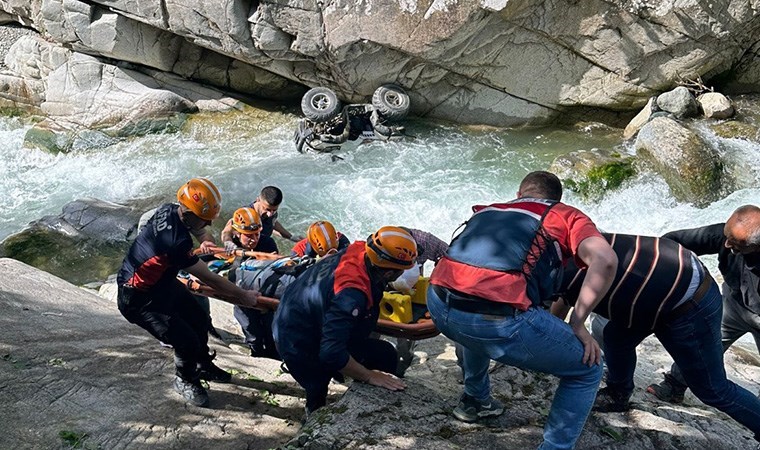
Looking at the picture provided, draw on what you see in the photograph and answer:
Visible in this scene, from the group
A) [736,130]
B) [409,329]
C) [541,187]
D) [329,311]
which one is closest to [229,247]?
[409,329]

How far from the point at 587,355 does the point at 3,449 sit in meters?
3.08

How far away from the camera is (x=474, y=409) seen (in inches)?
142

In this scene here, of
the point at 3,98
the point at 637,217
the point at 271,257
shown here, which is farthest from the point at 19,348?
the point at 3,98

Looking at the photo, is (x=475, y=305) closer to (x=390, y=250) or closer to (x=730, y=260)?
(x=390, y=250)

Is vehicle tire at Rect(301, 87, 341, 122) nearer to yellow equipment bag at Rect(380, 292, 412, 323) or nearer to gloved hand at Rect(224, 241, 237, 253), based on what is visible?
gloved hand at Rect(224, 241, 237, 253)

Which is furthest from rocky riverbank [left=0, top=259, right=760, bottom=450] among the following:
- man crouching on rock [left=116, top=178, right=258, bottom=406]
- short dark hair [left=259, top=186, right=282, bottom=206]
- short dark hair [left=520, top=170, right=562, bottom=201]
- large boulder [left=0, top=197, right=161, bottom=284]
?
large boulder [left=0, top=197, right=161, bottom=284]

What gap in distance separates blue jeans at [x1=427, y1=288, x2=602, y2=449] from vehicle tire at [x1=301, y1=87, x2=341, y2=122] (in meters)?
9.06

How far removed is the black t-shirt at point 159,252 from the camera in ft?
12.9

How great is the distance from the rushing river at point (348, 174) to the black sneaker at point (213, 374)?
503 cm

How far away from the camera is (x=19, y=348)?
14.3ft

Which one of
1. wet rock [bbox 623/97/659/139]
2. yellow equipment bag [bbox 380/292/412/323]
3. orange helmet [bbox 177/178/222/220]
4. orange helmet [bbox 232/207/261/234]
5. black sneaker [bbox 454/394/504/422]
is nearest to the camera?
black sneaker [bbox 454/394/504/422]

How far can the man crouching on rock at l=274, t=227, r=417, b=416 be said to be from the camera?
3.33 meters

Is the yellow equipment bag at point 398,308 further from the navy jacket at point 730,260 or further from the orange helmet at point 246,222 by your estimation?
the orange helmet at point 246,222

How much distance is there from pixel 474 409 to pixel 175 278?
7.11ft
